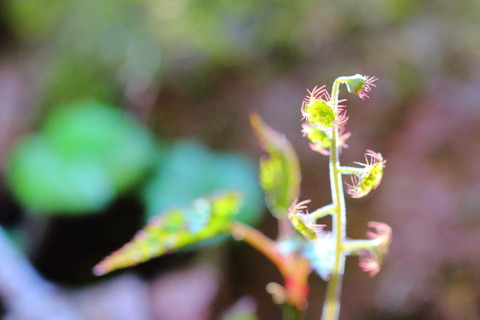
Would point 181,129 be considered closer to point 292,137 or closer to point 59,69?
point 292,137

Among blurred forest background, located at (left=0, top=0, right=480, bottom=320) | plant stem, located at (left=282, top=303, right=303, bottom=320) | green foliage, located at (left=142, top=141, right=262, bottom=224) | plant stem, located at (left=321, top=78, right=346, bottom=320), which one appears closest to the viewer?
plant stem, located at (left=321, top=78, right=346, bottom=320)

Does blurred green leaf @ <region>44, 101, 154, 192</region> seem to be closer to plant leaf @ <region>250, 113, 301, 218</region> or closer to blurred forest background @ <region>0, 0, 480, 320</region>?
blurred forest background @ <region>0, 0, 480, 320</region>

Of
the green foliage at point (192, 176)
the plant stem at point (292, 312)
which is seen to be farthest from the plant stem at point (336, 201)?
the green foliage at point (192, 176)

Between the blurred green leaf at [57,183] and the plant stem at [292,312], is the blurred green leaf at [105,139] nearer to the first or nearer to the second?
the blurred green leaf at [57,183]

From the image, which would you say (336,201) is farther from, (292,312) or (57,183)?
(57,183)

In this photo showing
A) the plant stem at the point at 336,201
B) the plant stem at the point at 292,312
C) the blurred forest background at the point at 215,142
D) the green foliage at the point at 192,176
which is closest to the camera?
the plant stem at the point at 336,201

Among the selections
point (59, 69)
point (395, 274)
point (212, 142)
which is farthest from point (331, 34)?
point (59, 69)

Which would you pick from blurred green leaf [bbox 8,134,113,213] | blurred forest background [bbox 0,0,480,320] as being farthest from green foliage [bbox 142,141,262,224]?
blurred green leaf [bbox 8,134,113,213]

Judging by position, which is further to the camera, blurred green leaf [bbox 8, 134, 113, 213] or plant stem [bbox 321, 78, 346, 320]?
blurred green leaf [bbox 8, 134, 113, 213]

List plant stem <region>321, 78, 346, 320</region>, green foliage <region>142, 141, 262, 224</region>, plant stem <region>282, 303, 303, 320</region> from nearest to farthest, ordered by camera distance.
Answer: plant stem <region>321, 78, 346, 320</region> → plant stem <region>282, 303, 303, 320</region> → green foliage <region>142, 141, 262, 224</region>
